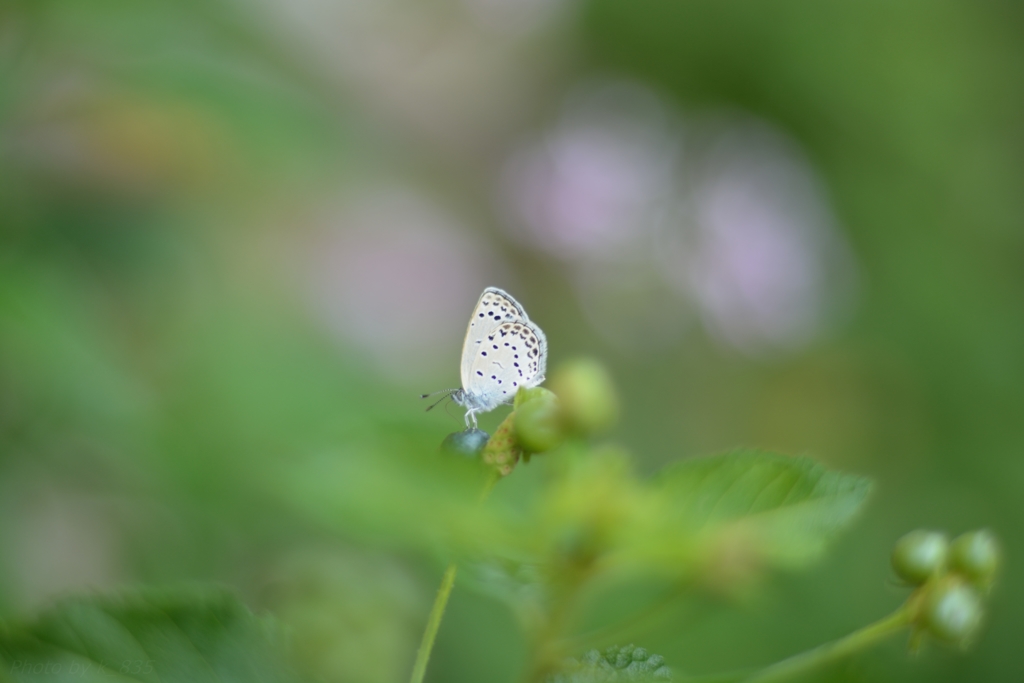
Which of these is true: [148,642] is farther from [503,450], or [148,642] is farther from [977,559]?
[977,559]

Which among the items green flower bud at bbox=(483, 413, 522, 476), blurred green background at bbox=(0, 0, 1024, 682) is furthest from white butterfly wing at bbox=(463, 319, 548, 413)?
green flower bud at bbox=(483, 413, 522, 476)

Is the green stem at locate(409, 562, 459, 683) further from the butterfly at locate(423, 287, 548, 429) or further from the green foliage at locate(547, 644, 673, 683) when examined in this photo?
the butterfly at locate(423, 287, 548, 429)

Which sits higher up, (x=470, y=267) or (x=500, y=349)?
(x=470, y=267)

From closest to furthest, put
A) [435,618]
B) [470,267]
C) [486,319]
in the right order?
[435,618]
[486,319]
[470,267]

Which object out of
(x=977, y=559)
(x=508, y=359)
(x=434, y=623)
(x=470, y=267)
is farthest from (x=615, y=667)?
(x=470, y=267)

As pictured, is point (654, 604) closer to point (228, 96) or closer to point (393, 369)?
point (228, 96)

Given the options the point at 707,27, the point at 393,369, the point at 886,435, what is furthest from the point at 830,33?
the point at 393,369

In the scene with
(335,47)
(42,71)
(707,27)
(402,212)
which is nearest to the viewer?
(42,71)
